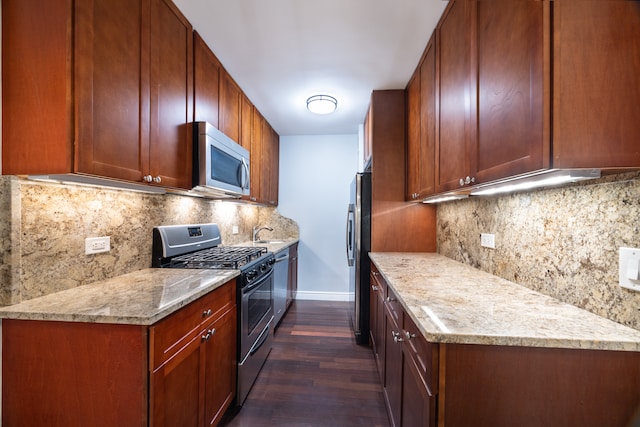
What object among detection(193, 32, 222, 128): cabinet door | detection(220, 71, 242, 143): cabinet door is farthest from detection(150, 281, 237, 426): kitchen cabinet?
detection(220, 71, 242, 143): cabinet door

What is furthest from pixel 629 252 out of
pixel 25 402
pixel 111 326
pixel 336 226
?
pixel 336 226

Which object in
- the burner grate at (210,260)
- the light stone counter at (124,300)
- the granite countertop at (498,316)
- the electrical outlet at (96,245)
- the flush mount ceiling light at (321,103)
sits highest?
the flush mount ceiling light at (321,103)

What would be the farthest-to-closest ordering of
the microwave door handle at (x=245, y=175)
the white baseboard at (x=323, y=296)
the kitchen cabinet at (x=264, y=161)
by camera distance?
the white baseboard at (x=323, y=296) → the kitchen cabinet at (x=264, y=161) → the microwave door handle at (x=245, y=175)

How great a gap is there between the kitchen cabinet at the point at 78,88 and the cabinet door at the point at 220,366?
91 centimetres

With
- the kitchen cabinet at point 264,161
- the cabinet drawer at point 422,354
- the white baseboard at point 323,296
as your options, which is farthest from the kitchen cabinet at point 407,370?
the white baseboard at point 323,296

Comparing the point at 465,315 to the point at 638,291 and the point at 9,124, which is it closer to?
the point at 638,291

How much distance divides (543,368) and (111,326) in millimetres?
1455

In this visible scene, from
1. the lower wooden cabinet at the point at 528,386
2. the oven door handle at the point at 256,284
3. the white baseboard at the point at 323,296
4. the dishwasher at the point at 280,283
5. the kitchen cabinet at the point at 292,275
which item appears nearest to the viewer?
the lower wooden cabinet at the point at 528,386

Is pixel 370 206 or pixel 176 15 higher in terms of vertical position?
pixel 176 15

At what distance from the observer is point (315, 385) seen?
6.79 ft

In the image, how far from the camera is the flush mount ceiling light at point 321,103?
9.10ft

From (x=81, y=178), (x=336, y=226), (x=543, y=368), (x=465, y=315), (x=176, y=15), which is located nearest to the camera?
(x=543, y=368)

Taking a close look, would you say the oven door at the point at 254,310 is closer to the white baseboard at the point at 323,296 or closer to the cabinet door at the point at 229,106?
the cabinet door at the point at 229,106

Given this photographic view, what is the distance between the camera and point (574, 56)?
839 millimetres
